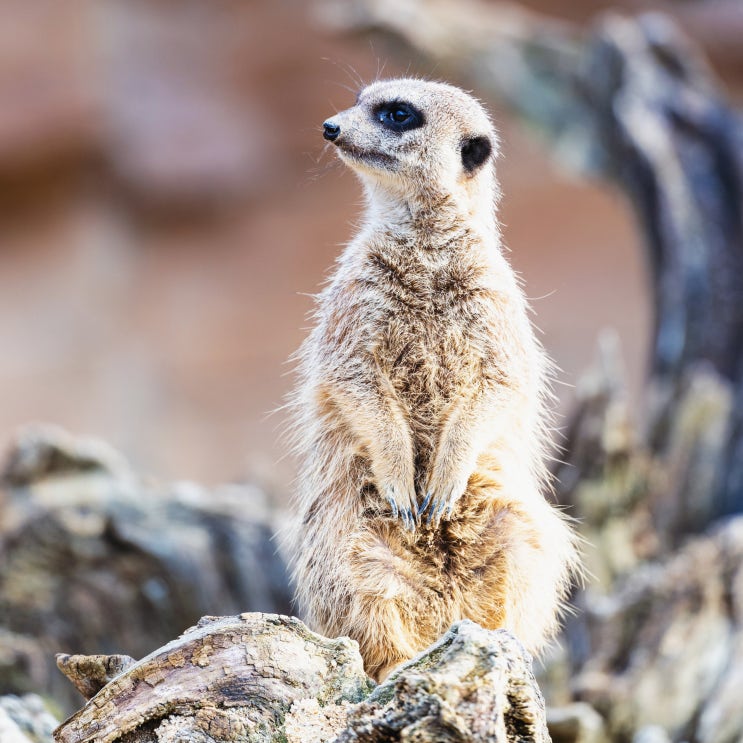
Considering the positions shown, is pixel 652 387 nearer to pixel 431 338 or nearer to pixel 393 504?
pixel 431 338

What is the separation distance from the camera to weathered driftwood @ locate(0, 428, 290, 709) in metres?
3.33

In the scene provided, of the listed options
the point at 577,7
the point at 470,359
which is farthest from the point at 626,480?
the point at 577,7

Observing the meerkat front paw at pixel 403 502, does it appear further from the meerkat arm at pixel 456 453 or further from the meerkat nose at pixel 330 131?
the meerkat nose at pixel 330 131

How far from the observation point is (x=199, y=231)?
10.9m

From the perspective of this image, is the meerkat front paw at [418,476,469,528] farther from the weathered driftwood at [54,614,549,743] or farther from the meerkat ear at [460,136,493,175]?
the meerkat ear at [460,136,493,175]

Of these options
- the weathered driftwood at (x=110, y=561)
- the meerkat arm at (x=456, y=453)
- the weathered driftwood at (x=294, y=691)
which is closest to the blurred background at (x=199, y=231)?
the weathered driftwood at (x=110, y=561)

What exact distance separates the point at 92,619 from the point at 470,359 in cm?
193

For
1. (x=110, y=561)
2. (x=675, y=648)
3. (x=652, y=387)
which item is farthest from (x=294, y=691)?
(x=652, y=387)

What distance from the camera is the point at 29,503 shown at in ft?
11.7

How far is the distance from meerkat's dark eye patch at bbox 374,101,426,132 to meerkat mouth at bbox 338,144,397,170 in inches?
4.2

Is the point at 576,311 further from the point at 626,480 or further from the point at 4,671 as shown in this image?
the point at 4,671

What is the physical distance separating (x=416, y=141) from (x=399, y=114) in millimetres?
92

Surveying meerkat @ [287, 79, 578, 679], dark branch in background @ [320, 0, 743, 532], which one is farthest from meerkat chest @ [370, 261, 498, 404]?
dark branch in background @ [320, 0, 743, 532]

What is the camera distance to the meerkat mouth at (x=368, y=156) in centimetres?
228
